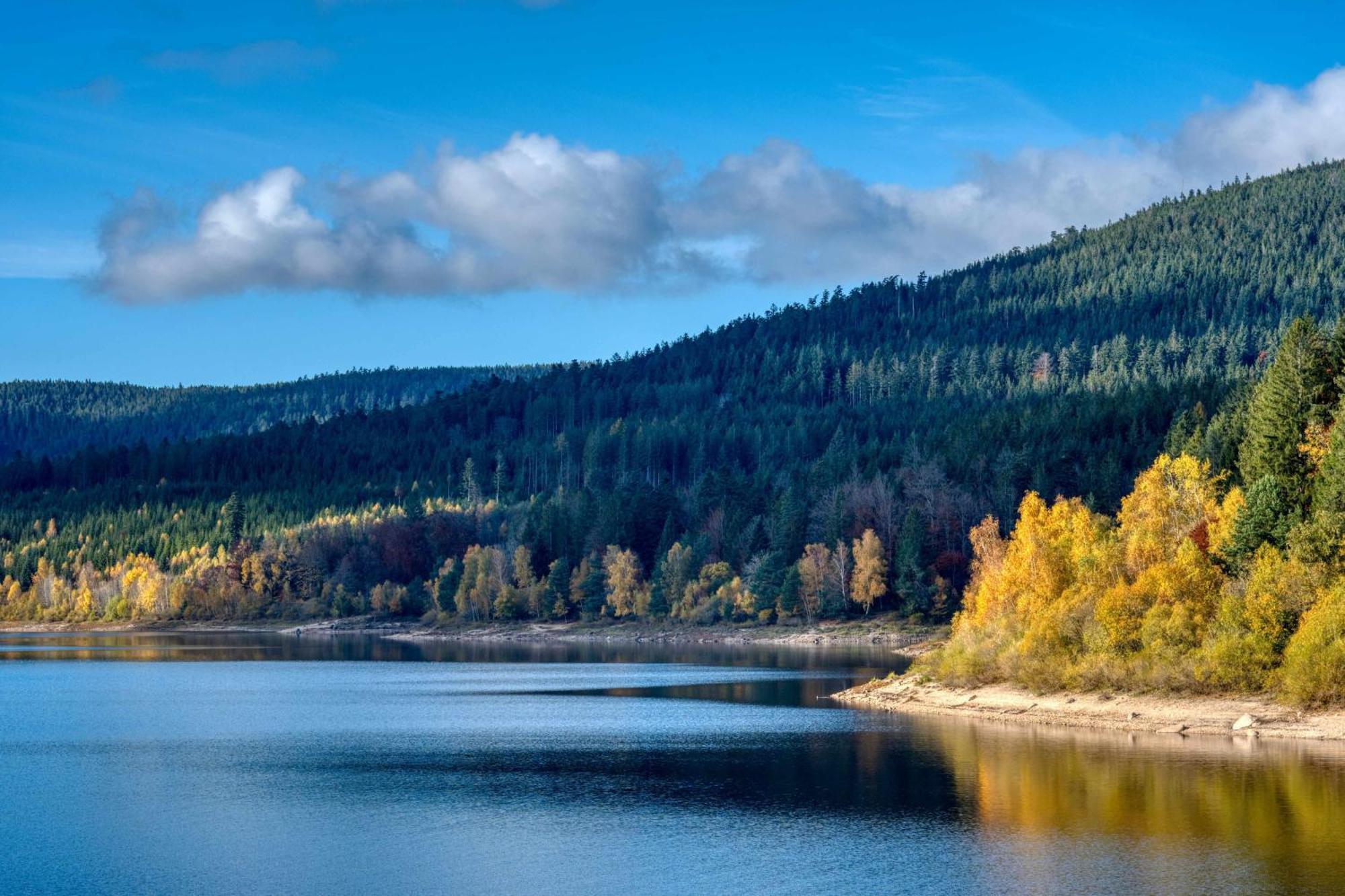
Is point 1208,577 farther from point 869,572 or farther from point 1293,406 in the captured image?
point 869,572

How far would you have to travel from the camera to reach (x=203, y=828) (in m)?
54.9

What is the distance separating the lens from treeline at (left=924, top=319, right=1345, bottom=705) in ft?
253

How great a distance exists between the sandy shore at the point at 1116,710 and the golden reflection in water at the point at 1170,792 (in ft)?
5.46

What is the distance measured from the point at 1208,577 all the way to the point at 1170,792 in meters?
26.4

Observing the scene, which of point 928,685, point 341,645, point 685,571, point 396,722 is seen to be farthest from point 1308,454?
point 341,645

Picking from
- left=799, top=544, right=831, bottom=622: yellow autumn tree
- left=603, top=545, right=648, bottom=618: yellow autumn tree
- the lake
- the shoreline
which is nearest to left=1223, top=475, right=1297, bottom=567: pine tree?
the lake

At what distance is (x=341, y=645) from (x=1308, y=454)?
414 feet

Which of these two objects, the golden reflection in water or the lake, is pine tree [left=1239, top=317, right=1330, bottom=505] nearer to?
the golden reflection in water

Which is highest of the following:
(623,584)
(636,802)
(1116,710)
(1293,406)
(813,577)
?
(1293,406)

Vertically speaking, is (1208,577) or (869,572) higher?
(869,572)

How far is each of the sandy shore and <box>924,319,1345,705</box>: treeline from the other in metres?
1.08

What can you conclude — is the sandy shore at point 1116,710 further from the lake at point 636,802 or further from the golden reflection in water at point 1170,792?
the lake at point 636,802

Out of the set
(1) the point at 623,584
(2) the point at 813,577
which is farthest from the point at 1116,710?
(1) the point at 623,584

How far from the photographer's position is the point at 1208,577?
8300cm
